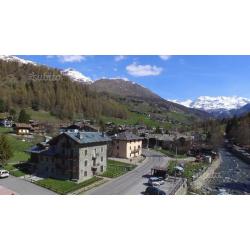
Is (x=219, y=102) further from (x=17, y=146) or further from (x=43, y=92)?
(x=17, y=146)

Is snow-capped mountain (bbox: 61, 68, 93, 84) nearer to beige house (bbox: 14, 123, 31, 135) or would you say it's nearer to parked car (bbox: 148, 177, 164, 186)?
beige house (bbox: 14, 123, 31, 135)

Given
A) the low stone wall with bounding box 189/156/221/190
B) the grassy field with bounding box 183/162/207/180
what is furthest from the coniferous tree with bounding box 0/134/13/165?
the low stone wall with bounding box 189/156/221/190

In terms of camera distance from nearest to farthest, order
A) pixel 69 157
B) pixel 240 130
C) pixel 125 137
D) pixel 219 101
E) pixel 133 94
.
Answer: pixel 69 157, pixel 125 137, pixel 219 101, pixel 240 130, pixel 133 94

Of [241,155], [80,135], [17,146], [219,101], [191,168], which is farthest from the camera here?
[219,101]

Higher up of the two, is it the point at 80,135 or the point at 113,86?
the point at 113,86

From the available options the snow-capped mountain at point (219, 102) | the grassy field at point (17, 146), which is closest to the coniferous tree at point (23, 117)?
the grassy field at point (17, 146)

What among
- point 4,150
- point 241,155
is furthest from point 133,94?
Answer: point 4,150

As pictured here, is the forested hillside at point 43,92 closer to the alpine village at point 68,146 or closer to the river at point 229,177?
the alpine village at point 68,146
